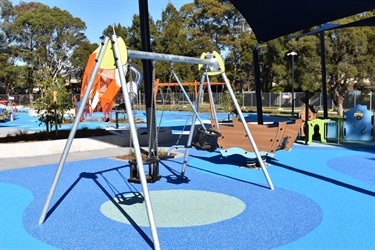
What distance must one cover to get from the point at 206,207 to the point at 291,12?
7362 mm

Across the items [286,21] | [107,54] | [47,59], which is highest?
[47,59]

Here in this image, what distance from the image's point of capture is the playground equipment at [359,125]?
45.9 feet

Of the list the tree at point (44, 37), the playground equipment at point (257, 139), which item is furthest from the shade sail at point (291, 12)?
the tree at point (44, 37)

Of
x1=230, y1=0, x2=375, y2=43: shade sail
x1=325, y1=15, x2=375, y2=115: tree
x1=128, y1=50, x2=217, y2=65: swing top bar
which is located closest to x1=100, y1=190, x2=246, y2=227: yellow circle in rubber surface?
x1=128, y1=50, x2=217, y2=65: swing top bar

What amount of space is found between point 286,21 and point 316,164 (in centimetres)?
474

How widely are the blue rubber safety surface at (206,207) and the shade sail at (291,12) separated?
4198 mm

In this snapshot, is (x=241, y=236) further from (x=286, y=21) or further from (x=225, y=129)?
(x=286, y=21)

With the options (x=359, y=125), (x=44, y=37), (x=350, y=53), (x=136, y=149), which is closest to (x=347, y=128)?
(x=359, y=125)

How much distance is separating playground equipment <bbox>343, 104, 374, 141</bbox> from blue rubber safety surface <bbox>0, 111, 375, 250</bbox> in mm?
4485

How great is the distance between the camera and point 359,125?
1416 cm

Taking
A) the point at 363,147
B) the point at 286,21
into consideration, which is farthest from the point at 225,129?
the point at 363,147

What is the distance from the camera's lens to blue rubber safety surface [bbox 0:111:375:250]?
15.6 feet

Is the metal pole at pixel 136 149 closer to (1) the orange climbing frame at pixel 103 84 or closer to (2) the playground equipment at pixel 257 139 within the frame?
(2) the playground equipment at pixel 257 139

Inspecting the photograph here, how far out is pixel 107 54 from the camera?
5328 mm
